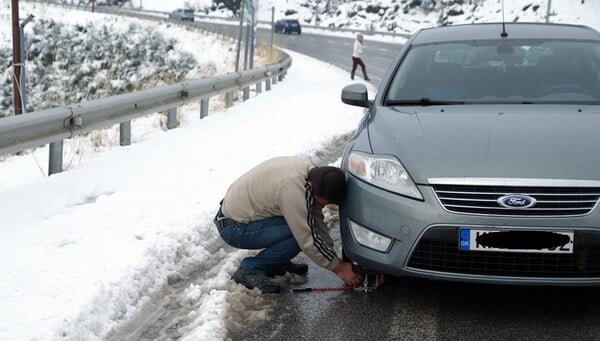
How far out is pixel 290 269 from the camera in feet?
14.6

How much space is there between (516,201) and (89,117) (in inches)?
195

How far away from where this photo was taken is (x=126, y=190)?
638 cm

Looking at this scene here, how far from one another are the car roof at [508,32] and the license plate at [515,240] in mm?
2269

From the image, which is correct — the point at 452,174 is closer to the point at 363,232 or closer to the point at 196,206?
the point at 363,232

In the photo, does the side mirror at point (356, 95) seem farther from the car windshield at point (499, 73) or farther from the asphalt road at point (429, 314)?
the asphalt road at point (429, 314)

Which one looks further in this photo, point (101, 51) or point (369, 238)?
point (101, 51)

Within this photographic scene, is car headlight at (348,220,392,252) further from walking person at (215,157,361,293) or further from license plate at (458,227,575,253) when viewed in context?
license plate at (458,227,575,253)

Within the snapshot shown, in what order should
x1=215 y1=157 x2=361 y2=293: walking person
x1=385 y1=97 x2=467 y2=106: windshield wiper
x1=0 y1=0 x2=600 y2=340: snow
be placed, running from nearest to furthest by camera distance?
x1=0 y1=0 x2=600 y2=340: snow → x1=215 y1=157 x2=361 y2=293: walking person → x1=385 y1=97 x2=467 y2=106: windshield wiper

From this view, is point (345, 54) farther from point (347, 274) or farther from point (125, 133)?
point (347, 274)

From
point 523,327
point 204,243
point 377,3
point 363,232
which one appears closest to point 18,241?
point 204,243

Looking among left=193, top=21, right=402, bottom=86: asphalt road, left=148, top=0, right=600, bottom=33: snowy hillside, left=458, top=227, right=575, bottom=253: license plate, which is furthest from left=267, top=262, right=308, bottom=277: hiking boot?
left=148, top=0, right=600, bottom=33: snowy hillside

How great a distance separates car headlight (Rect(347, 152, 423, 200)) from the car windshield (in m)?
0.92

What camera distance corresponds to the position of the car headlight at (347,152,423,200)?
12.1 ft

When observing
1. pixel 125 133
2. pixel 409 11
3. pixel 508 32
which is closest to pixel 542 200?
pixel 508 32
